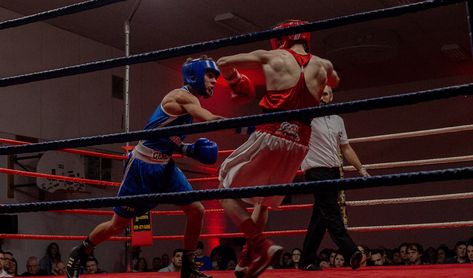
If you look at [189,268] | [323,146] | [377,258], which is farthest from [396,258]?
[189,268]

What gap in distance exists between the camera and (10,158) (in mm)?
7160

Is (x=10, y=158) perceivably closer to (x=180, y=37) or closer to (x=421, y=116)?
(x=180, y=37)

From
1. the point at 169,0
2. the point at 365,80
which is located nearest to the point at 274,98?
the point at 169,0

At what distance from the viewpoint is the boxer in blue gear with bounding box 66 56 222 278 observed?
2844 mm

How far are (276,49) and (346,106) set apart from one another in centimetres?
130

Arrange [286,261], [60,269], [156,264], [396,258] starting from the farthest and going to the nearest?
1. [286,261]
2. [156,264]
3. [396,258]
4. [60,269]

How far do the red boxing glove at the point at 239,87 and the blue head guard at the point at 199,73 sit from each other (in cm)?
32

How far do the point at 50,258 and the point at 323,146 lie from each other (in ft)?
15.2

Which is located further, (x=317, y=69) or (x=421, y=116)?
(x=421, y=116)

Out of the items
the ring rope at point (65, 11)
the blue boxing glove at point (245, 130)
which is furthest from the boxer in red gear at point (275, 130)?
the ring rope at point (65, 11)

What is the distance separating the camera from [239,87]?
8.31 ft

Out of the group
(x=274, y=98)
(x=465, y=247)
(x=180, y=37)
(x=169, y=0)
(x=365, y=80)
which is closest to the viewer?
(x=274, y=98)

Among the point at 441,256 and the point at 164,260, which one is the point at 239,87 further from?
the point at 164,260

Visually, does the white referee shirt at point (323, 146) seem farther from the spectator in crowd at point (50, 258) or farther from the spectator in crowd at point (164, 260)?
the spectator in crowd at point (164, 260)
